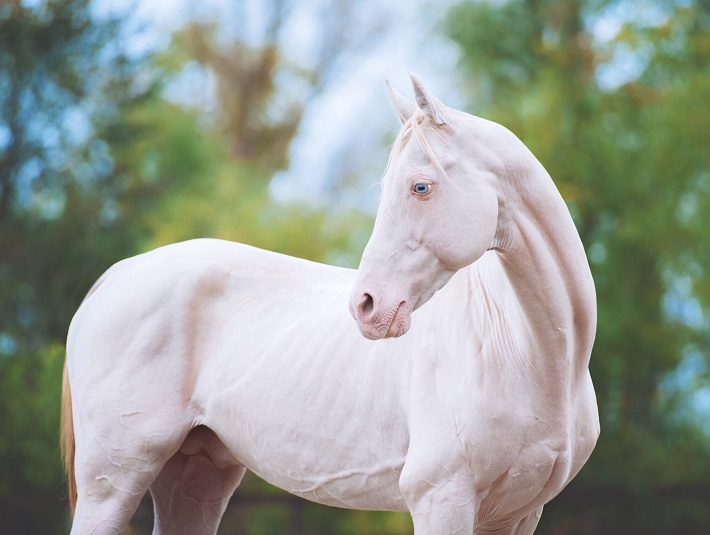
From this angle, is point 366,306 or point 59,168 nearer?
point 366,306

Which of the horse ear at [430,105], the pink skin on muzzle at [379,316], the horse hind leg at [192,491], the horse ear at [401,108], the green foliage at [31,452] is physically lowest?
the green foliage at [31,452]

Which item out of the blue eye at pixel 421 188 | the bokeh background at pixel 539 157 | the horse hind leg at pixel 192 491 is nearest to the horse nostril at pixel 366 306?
the blue eye at pixel 421 188

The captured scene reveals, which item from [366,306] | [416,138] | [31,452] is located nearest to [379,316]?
[366,306]

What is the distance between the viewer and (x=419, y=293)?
90.7 inches

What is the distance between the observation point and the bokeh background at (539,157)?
9781mm

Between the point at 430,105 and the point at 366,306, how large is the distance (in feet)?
1.76

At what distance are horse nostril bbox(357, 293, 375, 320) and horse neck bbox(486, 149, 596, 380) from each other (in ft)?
1.20

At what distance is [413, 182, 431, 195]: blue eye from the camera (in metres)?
2.31

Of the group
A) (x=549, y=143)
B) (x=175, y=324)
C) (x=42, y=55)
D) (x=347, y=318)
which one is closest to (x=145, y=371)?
(x=175, y=324)

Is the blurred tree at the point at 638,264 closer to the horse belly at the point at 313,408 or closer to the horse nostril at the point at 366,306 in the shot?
the horse belly at the point at 313,408

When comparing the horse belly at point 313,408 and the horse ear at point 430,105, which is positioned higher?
the horse ear at point 430,105

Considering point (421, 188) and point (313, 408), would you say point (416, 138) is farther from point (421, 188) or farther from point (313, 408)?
point (313, 408)

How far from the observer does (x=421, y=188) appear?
2316 mm

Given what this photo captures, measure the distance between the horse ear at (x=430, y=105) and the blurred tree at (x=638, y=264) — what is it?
7.81 m
